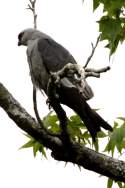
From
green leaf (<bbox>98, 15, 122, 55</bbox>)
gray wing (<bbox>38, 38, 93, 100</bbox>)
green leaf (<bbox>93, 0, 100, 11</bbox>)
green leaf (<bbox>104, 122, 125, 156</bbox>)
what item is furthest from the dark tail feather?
green leaf (<bbox>93, 0, 100, 11</bbox>)

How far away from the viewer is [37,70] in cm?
502

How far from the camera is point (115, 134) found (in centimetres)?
310

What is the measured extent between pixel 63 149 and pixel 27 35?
3.20 meters

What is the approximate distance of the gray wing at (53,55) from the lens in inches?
201

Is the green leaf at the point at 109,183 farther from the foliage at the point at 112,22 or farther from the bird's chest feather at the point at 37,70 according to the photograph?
the bird's chest feather at the point at 37,70

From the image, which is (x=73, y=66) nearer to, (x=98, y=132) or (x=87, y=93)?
(x=98, y=132)

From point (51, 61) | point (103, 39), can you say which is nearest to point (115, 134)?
point (103, 39)

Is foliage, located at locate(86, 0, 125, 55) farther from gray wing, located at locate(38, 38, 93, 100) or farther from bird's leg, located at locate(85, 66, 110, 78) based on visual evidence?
gray wing, located at locate(38, 38, 93, 100)

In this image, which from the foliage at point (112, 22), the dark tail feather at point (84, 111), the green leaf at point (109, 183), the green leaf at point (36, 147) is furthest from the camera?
the green leaf at point (36, 147)

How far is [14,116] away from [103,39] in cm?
85

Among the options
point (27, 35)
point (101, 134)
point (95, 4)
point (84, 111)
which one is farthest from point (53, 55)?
point (95, 4)

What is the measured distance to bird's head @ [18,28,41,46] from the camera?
238 inches

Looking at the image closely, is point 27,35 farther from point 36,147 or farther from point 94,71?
point 94,71

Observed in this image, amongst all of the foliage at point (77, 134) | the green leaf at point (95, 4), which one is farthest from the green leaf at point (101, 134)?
the green leaf at point (95, 4)
